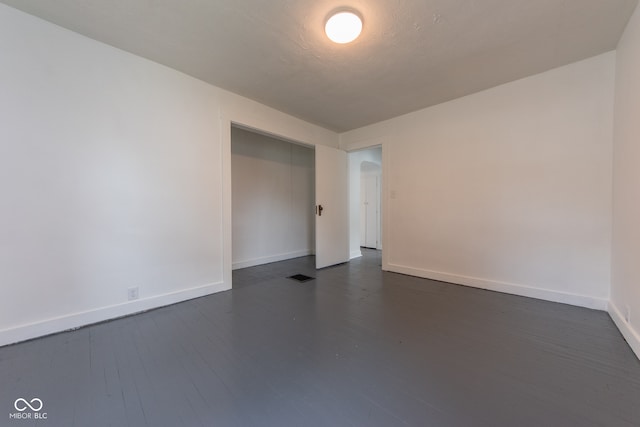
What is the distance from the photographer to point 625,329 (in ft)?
6.13

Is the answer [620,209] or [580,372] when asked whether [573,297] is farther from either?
[580,372]

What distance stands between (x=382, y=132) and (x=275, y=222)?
272cm

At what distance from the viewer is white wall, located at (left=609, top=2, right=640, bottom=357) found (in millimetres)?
1753

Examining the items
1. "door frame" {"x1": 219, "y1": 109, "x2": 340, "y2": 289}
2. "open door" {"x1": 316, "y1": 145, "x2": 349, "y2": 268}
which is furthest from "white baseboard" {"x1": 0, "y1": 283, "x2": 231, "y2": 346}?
"open door" {"x1": 316, "y1": 145, "x2": 349, "y2": 268}

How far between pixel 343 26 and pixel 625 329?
3274mm

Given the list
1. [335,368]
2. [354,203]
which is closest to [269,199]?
[354,203]

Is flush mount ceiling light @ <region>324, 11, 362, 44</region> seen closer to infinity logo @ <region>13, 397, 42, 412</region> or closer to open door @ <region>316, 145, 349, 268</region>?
open door @ <region>316, 145, 349, 268</region>

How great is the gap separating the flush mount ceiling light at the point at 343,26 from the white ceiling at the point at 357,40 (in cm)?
6

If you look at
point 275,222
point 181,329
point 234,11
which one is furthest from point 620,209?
point 275,222

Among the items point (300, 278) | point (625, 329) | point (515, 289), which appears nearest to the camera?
point (625, 329)

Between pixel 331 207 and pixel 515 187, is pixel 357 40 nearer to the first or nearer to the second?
pixel 515 187

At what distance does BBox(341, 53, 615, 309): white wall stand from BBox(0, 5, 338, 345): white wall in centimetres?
289

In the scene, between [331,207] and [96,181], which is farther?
[331,207]

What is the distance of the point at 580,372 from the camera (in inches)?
59.4
